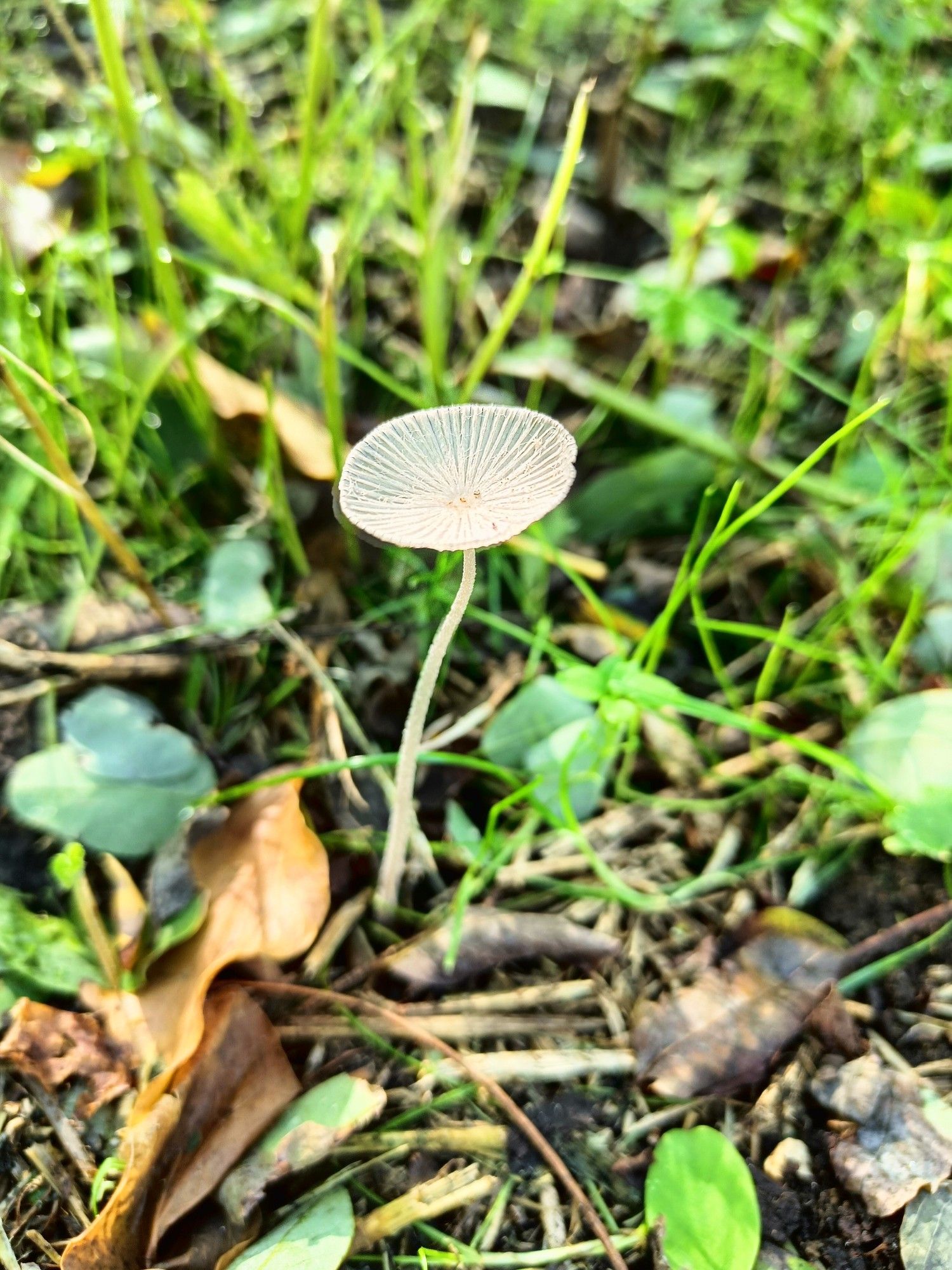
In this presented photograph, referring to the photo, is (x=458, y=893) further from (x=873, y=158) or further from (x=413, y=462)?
(x=873, y=158)

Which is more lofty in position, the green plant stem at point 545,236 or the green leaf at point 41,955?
the green plant stem at point 545,236

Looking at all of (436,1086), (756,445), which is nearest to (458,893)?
(436,1086)

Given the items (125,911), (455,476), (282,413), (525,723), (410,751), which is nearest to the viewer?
(455,476)

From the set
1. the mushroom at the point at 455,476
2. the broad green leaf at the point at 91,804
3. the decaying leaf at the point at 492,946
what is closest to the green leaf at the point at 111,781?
the broad green leaf at the point at 91,804

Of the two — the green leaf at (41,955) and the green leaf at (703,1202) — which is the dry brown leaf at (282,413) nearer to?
the green leaf at (41,955)

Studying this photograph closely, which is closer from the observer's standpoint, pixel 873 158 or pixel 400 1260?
pixel 400 1260

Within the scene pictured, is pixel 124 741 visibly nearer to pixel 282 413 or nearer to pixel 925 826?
pixel 282 413

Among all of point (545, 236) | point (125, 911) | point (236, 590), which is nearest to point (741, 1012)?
point (125, 911)
